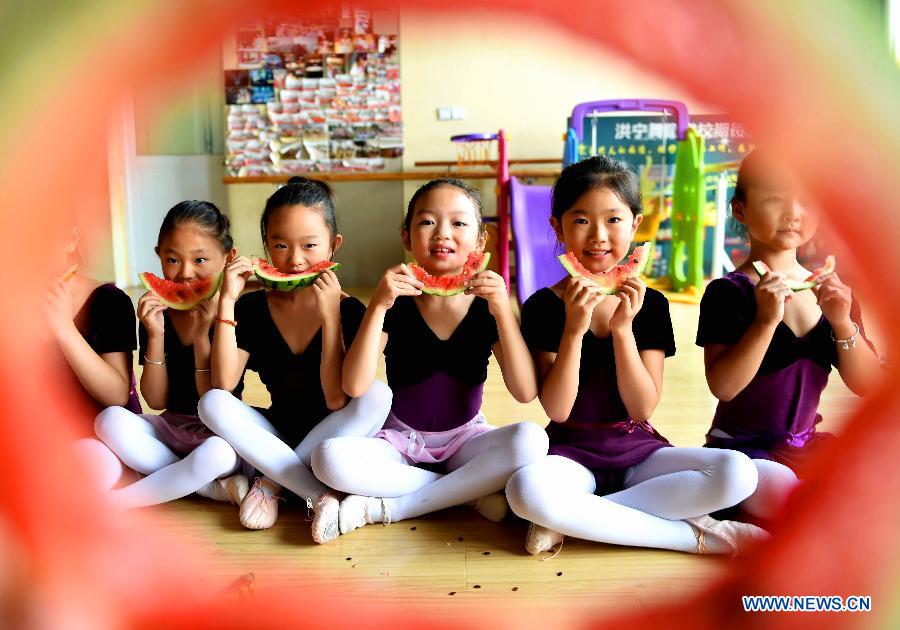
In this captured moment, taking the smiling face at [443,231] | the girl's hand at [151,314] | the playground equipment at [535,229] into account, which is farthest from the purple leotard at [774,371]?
the playground equipment at [535,229]

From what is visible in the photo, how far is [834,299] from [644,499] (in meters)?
0.55

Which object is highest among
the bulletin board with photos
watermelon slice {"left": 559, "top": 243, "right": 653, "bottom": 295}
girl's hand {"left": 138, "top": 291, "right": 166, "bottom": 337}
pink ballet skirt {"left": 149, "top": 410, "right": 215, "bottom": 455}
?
the bulletin board with photos

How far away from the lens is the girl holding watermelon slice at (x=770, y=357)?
5.16 ft

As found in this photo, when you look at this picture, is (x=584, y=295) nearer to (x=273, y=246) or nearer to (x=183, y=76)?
(x=273, y=246)

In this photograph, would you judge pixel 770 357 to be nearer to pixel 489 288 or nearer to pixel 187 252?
pixel 489 288

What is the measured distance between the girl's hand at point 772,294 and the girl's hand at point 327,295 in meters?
0.92

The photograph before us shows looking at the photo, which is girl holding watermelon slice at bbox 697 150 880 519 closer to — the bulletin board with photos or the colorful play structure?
the bulletin board with photos

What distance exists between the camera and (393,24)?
663 mm

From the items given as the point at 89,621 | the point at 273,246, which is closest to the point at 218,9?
the point at 89,621

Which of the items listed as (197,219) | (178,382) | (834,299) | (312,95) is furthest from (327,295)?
(312,95)

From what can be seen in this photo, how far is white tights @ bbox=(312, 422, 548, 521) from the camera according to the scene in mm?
1681

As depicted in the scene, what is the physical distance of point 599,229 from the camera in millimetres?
1629

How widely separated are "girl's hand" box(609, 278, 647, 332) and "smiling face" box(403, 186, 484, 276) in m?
0.36

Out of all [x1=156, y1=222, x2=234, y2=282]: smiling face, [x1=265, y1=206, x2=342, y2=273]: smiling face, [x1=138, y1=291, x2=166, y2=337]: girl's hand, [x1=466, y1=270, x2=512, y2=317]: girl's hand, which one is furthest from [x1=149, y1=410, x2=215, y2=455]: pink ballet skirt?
[x1=466, y1=270, x2=512, y2=317]: girl's hand
